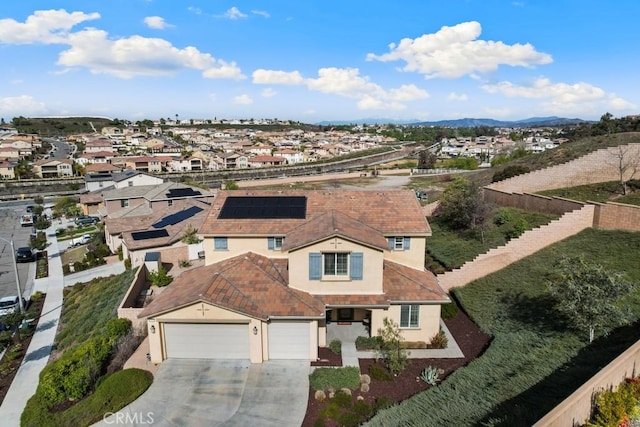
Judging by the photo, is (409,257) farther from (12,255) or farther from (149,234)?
(12,255)

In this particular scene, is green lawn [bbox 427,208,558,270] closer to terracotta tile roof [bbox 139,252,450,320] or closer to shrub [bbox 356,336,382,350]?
terracotta tile roof [bbox 139,252,450,320]

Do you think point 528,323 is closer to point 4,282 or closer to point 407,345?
point 407,345

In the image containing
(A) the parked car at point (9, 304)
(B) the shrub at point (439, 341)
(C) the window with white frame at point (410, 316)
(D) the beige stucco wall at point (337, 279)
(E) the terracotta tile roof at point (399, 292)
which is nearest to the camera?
(E) the terracotta tile roof at point (399, 292)

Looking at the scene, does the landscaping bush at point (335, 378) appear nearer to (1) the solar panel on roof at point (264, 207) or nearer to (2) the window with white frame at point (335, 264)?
(2) the window with white frame at point (335, 264)

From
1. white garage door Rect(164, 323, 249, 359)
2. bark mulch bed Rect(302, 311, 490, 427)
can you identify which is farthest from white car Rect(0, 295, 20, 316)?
bark mulch bed Rect(302, 311, 490, 427)

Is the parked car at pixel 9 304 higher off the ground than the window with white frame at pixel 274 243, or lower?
lower

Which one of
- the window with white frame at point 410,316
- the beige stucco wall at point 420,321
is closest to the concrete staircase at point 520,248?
the beige stucco wall at point 420,321
